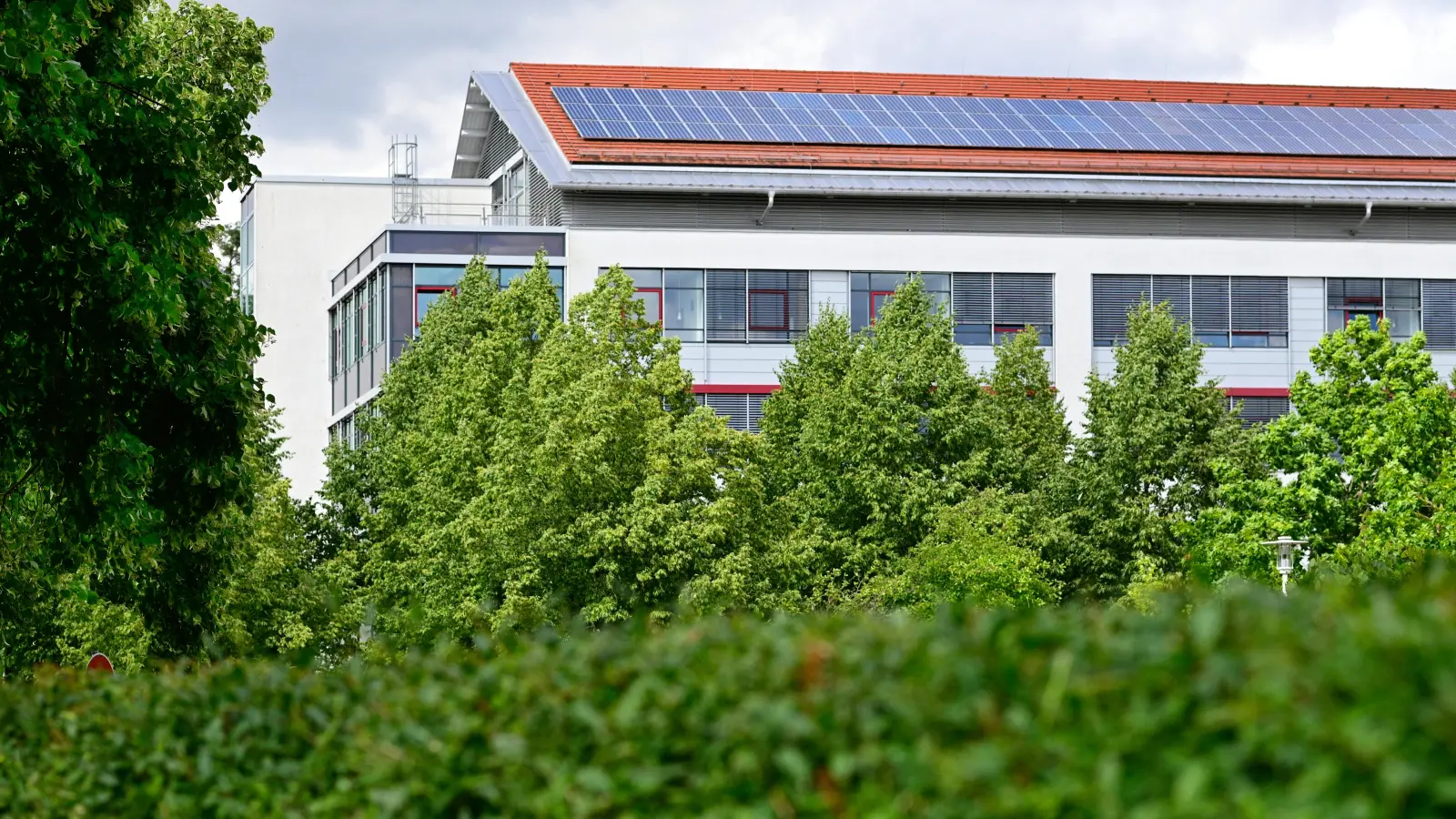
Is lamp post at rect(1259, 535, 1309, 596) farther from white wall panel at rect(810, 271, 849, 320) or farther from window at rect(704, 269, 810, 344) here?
window at rect(704, 269, 810, 344)

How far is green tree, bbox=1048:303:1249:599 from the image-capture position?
4056 centimetres

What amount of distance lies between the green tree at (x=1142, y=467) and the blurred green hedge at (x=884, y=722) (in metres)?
35.3

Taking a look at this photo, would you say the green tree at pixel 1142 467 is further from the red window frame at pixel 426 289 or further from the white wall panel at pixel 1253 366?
the red window frame at pixel 426 289

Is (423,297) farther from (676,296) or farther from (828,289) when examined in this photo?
(828,289)

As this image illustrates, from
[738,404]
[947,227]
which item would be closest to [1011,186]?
[947,227]

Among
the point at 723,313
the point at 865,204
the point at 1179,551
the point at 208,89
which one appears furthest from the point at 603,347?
the point at 865,204

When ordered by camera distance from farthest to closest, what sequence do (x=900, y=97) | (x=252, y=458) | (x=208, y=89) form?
1. (x=900, y=97)
2. (x=208, y=89)
3. (x=252, y=458)

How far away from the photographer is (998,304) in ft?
176

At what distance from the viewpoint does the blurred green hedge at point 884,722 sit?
295cm

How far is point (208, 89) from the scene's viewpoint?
2692cm

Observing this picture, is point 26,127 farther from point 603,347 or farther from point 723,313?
point 723,313

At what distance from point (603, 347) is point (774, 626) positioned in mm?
30114

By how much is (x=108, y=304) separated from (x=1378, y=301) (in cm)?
4690

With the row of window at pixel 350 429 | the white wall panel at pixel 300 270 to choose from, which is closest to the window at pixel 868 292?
the row of window at pixel 350 429
